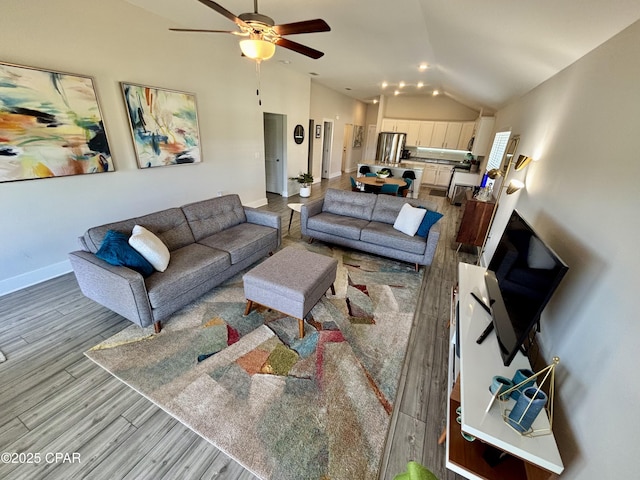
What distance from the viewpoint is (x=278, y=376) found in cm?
188

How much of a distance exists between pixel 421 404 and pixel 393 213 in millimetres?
2534

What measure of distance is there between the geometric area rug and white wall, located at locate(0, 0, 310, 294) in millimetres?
1646

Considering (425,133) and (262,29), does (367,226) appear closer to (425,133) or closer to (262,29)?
(262,29)

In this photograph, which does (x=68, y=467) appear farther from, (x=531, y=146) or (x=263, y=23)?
(x=531, y=146)

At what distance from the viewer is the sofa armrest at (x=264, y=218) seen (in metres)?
3.46

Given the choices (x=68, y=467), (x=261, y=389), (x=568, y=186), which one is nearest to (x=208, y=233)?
(x=261, y=389)

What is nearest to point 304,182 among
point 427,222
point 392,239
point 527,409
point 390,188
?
point 390,188

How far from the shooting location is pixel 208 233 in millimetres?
3119

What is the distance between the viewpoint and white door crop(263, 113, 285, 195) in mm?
6234

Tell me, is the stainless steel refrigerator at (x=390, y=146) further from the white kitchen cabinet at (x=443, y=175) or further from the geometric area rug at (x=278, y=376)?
the geometric area rug at (x=278, y=376)

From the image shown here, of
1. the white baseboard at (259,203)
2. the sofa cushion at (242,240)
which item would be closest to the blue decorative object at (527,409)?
the sofa cushion at (242,240)

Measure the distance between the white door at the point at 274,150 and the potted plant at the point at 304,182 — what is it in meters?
0.45

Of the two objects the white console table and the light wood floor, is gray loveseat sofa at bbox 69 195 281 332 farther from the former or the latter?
the white console table

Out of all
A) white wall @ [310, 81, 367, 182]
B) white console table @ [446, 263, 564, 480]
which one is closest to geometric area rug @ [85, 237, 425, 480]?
white console table @ [446, 263, 564, 480]
